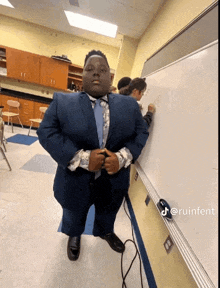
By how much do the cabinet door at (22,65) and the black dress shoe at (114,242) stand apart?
14.5 ft

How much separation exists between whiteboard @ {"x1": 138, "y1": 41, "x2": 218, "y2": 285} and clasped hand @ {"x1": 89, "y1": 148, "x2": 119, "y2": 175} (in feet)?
1.15

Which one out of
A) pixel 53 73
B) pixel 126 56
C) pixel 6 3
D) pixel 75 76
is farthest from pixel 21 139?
pixel 126 56

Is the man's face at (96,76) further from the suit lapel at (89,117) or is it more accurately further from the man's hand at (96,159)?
the man's hand at (96,159)

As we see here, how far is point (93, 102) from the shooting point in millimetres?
830

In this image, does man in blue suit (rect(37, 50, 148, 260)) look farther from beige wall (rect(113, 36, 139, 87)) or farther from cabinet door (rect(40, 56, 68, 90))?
cabinet door (rect(40, 56, 68, 90))

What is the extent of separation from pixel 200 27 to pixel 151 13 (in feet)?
5.57

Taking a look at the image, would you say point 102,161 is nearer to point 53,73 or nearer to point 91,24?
point 91,24

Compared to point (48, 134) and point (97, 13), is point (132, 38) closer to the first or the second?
point (97, 13)

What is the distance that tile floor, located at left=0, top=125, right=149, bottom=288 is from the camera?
97cm

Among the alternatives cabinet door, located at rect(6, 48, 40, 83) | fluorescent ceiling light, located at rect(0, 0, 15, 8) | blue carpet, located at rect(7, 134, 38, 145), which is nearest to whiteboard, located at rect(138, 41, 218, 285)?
blue carpet, located at rect(7, 134, 38, 145)

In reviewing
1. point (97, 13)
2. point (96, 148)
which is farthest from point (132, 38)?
point (96, 148)

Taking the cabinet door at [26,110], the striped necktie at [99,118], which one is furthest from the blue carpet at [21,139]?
the striped necktie at [99,118]

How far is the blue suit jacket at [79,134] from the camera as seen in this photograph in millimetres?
759

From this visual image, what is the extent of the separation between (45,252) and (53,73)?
168 inches
